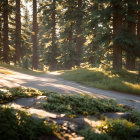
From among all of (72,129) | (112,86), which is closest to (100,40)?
(112,86)

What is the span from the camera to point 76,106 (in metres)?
4.93

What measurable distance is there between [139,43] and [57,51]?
769 inches

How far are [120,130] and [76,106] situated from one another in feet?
5.69

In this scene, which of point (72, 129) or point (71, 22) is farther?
point (71, 22)

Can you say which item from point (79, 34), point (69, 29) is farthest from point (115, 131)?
point (69, 29)

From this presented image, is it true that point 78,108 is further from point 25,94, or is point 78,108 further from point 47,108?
point 25,94

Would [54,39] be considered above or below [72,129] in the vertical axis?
above

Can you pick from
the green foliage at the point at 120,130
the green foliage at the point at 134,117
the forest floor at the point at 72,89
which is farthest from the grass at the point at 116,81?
the green foliage at the point at 120,130

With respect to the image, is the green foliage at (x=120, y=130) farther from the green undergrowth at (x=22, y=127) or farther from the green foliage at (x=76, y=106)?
the green undergrowth at (x=22, y=127)

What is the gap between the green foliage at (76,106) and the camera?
4492mm

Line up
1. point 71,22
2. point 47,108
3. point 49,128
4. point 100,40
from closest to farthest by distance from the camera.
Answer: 1. point 49,128
2. point 47,108
3. point 100,40
4. point 71,22

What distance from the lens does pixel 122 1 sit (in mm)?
12031

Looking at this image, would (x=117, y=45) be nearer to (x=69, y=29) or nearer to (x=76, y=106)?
(x=76, y=106)

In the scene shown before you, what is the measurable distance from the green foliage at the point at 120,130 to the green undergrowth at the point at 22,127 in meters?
1.19
